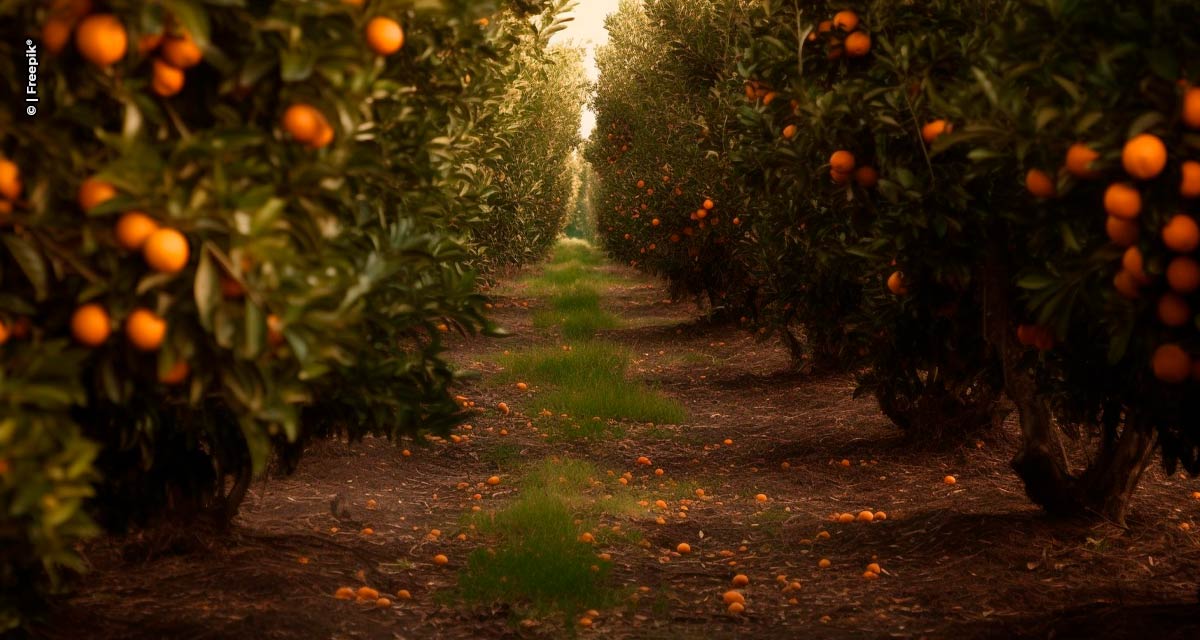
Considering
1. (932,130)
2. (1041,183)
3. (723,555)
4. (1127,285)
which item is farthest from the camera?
(723,555)

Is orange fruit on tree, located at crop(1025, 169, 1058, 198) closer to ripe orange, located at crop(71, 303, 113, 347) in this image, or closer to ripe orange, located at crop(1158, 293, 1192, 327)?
ripe orange, located at crop(1158, 293, 1192, 327)

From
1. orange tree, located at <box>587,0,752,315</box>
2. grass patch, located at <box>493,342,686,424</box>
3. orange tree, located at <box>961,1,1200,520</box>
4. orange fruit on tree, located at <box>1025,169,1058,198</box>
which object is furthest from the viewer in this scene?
orange tree, located at <box>587,0,752,315</box>

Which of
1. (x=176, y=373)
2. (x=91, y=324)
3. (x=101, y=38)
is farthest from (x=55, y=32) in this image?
(x=176, y=373)

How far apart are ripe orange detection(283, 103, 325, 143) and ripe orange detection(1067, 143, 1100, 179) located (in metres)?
2.08

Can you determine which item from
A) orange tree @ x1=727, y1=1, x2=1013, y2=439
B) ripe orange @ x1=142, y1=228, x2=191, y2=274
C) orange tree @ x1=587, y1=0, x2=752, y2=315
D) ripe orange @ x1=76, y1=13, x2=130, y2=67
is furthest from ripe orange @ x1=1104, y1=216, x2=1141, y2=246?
orange tree @ x1=587, y1=0, x2=752, y2=315

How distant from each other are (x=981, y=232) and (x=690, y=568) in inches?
96.6

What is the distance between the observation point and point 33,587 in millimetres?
3070

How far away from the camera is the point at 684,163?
13.9m

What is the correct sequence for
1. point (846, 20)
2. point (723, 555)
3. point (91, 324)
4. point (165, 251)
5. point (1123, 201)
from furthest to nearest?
point (723, 555)
point (846, 20)
point (1123, 201)
point (91, 324)
point (165, 251)

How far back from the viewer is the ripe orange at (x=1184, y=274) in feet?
8.89

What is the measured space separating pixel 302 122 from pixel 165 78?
335mm

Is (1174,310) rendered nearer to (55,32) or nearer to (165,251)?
(165,251)

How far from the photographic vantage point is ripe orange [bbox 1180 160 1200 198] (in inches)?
105

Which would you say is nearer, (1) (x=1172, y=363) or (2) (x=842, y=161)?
(1) (x=1172, y=363)
